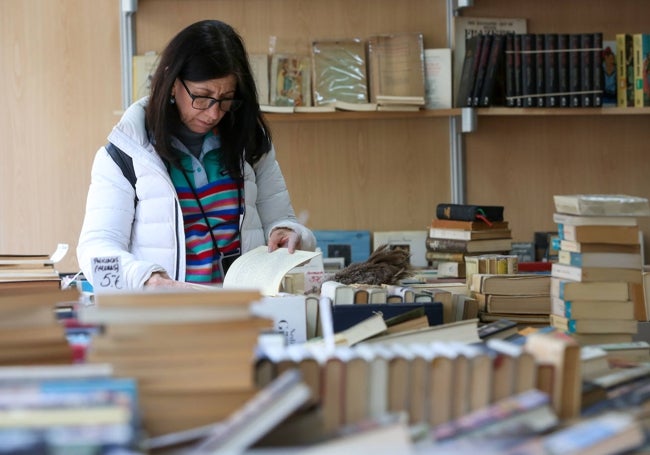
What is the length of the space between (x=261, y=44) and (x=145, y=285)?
7.07ft

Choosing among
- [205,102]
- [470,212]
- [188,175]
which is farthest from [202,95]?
[470,212]

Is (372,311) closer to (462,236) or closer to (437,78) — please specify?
(462,236)

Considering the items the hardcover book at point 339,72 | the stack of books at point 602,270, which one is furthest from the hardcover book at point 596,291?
the hardcover book at point 339,72

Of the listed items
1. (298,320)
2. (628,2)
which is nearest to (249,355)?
(298,320)

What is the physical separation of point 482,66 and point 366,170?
702mm

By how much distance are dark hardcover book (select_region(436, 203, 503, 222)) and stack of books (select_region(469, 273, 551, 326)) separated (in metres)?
1.29

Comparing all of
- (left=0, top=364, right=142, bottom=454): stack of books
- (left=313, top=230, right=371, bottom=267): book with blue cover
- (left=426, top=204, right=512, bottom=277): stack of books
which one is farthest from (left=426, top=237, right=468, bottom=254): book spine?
(left=0, top=364, right=142, bottom=454): stack of books

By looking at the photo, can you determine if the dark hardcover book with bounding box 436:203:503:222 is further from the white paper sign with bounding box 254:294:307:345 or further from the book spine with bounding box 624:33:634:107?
the white paper sign with bounding box 254:294:307:345

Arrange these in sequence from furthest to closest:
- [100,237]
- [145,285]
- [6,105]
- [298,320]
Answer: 1. [6,105]
2. [100,237]
3. [145,285]
4. [298,320]

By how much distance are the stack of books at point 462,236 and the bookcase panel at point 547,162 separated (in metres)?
0.72

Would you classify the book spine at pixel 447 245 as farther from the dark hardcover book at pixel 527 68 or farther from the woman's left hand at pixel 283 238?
the woman's left hand at pixel 283 238

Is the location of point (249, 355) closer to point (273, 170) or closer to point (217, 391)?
A: point (217, 391)

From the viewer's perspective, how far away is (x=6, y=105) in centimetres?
424

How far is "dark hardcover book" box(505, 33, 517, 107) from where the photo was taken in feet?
13.4
